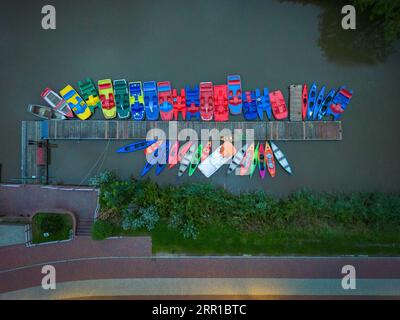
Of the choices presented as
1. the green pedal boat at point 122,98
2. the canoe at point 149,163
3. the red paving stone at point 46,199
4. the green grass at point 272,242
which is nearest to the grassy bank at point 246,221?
the green grass at point 272,242

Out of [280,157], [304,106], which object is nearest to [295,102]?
[304,106]

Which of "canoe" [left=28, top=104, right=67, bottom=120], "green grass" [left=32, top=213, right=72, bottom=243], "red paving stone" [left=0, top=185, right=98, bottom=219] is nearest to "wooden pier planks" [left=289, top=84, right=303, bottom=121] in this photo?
"red paving stone" [left=0, top=185, right=98, bottom=219]

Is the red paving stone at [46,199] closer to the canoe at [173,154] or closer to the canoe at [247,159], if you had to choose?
the canoe at [173,154]

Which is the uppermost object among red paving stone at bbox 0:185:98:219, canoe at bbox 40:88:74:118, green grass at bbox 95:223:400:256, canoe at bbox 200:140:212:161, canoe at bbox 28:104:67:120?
canoe at bbox 40:88:74:118

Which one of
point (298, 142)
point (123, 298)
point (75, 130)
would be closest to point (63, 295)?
point (123, 298)

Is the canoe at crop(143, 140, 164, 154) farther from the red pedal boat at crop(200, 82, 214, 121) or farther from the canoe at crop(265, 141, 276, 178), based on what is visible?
the canoe at crop(265, 141, 276, 178)
